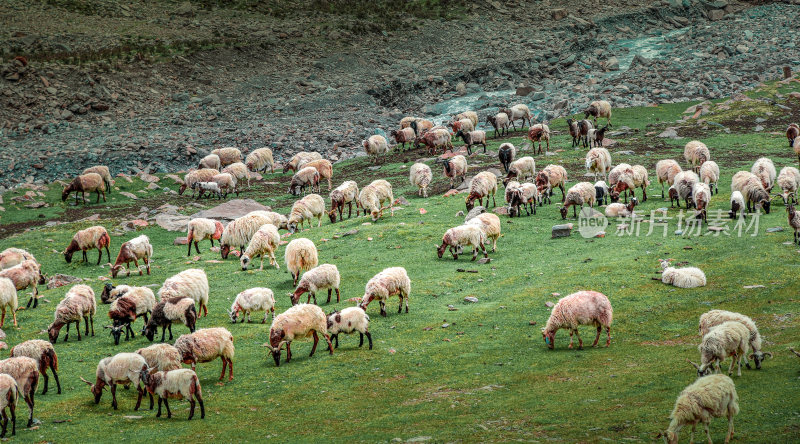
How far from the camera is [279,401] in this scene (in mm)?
12930

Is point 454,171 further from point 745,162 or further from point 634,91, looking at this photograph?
point 634,91

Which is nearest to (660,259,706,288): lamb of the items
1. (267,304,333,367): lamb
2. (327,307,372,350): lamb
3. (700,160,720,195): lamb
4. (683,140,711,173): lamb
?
(327,307,372,350): lamb

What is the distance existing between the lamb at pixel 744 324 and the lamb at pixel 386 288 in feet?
21.9

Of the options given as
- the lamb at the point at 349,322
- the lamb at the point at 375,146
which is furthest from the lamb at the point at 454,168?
the lamb at the point at 349,322

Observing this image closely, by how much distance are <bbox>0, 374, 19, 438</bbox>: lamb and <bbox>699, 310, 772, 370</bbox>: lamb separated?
11311 mm

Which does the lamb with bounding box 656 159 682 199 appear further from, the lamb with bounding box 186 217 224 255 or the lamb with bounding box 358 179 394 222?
the lamb with bounding box 186 217 224 255

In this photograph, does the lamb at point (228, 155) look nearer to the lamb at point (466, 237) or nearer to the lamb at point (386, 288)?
the lamb at point (466, 237)

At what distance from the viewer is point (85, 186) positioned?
3469 centimetres

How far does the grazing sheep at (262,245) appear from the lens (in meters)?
22.2

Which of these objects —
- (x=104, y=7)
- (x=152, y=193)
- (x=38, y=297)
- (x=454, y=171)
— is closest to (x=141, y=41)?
(x=104, y=7)

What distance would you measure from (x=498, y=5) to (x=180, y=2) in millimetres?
32041

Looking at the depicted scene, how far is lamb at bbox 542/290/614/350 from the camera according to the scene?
14.3 meters

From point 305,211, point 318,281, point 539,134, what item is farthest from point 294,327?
point 539,134

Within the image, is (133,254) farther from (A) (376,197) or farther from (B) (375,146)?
(B) (375,146)
